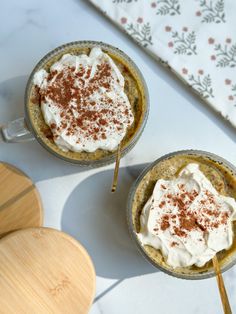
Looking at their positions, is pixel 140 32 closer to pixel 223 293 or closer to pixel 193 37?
pixel 193 37

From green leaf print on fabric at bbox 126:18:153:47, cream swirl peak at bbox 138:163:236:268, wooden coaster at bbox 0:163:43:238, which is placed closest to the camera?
cream swirl peak at bbox 138:163:236:268

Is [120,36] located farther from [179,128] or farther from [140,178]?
[140,178]

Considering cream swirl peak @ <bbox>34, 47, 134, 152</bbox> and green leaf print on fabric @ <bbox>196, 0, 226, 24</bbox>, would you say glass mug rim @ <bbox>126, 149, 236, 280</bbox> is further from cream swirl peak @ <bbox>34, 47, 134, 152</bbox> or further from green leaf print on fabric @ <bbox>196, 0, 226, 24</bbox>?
green leaf print on fabric @ <bbox>196, 0, 226, 24</bbox>

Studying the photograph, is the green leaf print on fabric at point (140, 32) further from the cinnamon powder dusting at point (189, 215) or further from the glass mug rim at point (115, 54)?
the cinnamon powder dusting at point (189, 215)

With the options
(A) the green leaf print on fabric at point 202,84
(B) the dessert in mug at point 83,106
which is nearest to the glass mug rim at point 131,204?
(B) the dessert in mug at point 83,106

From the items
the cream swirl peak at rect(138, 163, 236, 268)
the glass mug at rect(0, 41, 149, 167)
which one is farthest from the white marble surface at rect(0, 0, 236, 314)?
the cream swirl peak at rect(138, 163, 236, 268)

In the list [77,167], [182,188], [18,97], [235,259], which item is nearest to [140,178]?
[182,188]

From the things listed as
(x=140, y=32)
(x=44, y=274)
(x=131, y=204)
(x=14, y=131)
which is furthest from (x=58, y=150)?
(x=140, y=32)
